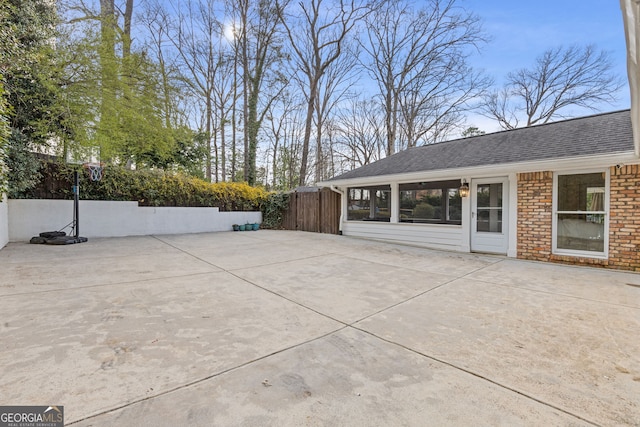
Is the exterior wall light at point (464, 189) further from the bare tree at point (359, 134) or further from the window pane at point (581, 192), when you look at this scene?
the bare tree at point (359, 134)

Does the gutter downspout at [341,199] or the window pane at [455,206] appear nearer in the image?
the window pane at [455,206]

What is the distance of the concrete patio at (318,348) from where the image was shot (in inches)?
60.4

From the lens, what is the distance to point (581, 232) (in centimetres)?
559

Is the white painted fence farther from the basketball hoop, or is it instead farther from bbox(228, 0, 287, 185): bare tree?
bbox(228, 0, 287, 185): bare tree

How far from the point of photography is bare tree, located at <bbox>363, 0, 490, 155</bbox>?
Result: 14844 millimetres

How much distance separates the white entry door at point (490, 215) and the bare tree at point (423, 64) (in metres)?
10.3

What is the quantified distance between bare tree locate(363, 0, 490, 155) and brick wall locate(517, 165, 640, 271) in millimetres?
11214

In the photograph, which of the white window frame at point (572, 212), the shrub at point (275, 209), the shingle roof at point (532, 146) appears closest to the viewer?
the white window frame at point (572, 212)

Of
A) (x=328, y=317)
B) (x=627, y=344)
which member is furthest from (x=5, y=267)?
(x=627, y=344)

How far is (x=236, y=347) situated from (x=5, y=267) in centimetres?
507

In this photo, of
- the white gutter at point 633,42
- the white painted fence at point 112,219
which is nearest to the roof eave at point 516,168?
the white gutter at point 633,42

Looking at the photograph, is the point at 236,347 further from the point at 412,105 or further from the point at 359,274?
the point at 412,105

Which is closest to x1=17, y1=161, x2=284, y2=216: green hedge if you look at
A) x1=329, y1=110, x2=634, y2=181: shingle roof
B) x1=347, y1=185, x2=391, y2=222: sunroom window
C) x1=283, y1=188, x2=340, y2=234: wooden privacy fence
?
x1=283, y1=188, x2=340, y2=234: wooden privacy fence

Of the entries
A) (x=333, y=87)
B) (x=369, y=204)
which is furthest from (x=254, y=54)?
(x=369, y=204)
